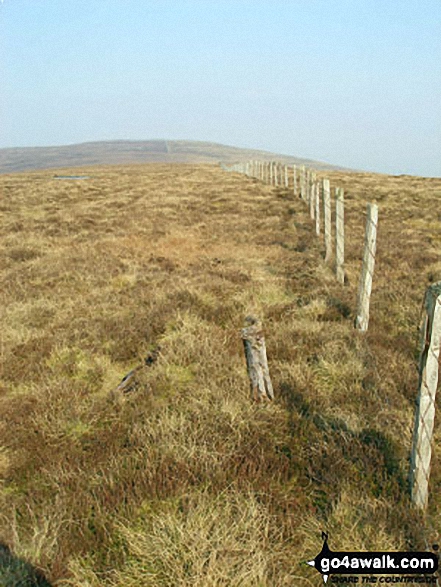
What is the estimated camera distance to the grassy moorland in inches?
100

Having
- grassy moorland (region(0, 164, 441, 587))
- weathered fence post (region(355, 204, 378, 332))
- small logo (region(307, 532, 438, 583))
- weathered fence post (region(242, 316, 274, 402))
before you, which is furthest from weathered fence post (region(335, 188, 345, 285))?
small logo (region(307, 532, 438, 583))

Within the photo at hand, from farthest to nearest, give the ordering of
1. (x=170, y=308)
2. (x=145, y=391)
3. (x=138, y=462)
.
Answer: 1. (x=170, y=308)
2. (x=145, y=391)
3. (x=138, y=462)

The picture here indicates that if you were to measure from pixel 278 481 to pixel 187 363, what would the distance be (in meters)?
2.32

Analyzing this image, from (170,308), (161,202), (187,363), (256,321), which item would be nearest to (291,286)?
(170,308)

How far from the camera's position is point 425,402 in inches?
112

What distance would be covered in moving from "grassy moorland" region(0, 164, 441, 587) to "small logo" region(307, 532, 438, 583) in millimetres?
76

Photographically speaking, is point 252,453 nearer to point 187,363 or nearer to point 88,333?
point 187,363

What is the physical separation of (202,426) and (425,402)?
1882mm

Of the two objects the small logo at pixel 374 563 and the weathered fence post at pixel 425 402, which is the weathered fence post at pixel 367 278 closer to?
the weathered fence post at pixel 425 402

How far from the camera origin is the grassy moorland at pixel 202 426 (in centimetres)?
254

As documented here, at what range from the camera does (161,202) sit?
21.5 m

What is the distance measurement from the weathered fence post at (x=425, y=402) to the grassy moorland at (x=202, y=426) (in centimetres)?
16

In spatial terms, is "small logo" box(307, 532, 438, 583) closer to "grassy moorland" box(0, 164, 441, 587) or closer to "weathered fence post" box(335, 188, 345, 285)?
"grassy moorland" box(0, 164, 441, 587)

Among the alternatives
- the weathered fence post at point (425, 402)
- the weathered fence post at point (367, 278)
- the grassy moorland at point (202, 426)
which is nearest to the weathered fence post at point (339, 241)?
the grassy moorland at point (202, 426)
